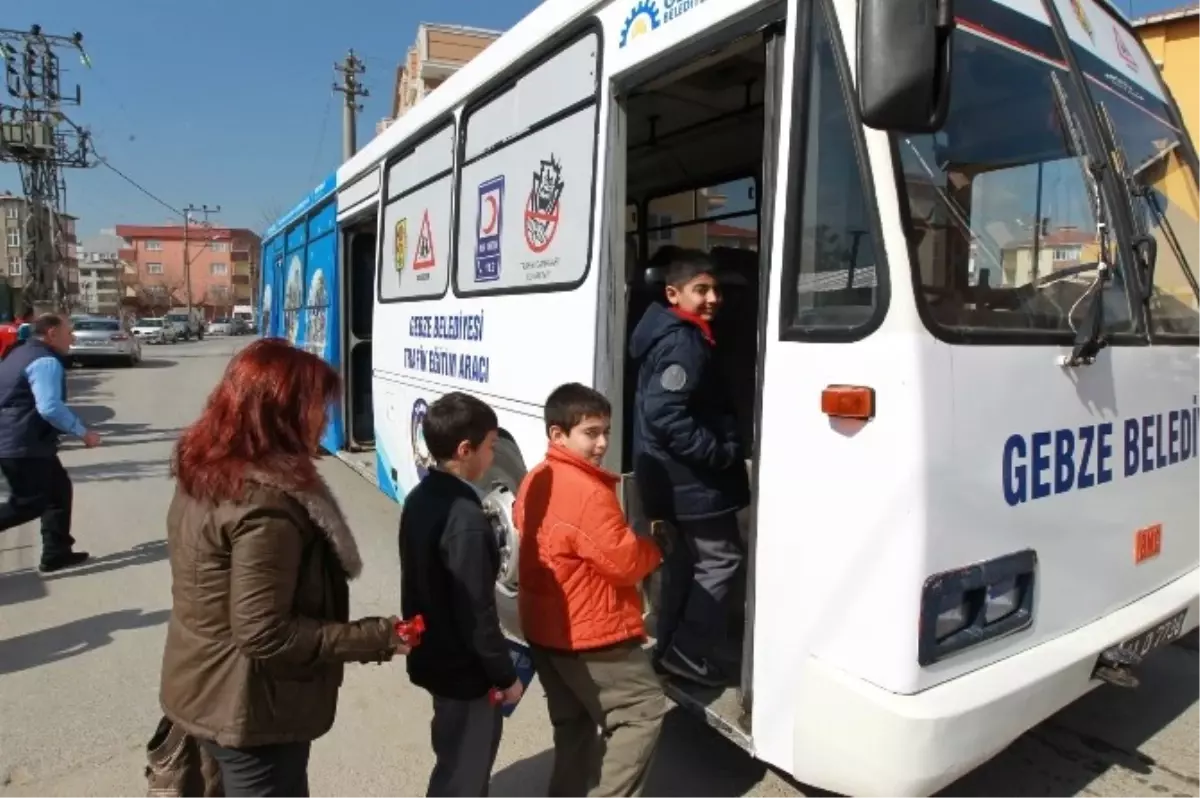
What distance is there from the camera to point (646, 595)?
3770 millimetres

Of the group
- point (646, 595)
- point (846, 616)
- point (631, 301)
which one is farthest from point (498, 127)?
point (846, 616)

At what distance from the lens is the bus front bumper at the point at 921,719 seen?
2.23 m

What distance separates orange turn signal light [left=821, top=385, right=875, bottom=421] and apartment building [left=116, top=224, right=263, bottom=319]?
10528cm

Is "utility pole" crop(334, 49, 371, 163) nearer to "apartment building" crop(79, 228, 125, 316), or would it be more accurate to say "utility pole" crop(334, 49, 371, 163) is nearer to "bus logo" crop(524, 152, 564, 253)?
"bus logo" crop(524, 152, 564, 253)

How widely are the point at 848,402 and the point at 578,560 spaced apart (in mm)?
890

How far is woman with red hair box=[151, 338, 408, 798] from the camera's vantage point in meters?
1.92

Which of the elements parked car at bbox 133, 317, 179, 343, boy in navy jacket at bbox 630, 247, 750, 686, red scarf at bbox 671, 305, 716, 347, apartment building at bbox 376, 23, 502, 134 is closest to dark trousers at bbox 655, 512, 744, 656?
boy in navy jacket at bbox 630, 247, 750, 686

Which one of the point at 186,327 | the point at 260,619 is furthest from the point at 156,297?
the point at 260,619

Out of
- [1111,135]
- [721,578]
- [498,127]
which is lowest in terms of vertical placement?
[721,578]

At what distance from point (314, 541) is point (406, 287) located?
399cm

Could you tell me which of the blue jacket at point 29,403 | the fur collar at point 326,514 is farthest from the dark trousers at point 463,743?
the blue jacket at point 29,403

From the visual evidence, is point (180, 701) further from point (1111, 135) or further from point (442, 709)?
point (1111, 135)

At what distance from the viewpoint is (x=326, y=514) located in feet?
6.62

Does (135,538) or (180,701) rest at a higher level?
(180,701)
